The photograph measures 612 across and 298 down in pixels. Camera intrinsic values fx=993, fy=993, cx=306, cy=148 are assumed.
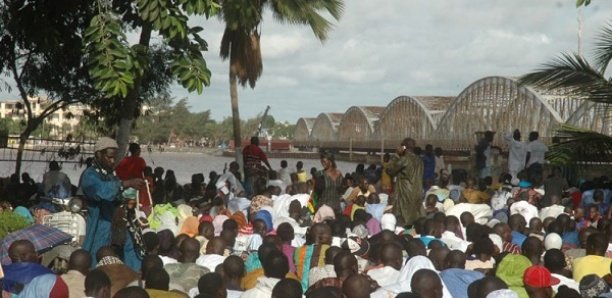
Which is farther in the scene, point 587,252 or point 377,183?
point 377,183

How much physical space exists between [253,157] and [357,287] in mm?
11051

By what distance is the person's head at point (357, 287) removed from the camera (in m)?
5.88

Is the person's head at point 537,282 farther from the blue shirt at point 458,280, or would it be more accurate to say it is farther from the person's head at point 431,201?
the person's head at point 431,201

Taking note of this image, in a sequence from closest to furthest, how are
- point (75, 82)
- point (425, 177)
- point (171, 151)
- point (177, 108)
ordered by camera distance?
1. point (425, 177)
2. point (75, 82)
3. point (171, 151)
4. point (177, 108)

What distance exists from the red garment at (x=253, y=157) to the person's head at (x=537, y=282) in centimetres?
989

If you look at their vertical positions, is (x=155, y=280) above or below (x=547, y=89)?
below

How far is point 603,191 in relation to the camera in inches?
537

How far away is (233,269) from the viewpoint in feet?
23.9

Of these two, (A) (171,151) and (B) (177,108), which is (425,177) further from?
(B) (177,108)

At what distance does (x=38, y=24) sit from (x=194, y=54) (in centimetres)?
327

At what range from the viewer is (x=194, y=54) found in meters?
10.5

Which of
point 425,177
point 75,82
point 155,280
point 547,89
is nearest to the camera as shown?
point 155,280

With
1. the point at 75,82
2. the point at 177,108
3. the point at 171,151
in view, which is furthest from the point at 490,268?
the point at 177,108

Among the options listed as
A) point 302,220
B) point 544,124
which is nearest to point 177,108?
point 544,124
